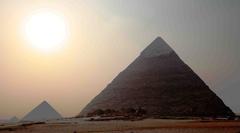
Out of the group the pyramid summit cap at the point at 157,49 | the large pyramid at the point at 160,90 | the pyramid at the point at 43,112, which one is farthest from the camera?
the pyramid at the point at 43,112

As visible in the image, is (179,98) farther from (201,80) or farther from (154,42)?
(154,42)

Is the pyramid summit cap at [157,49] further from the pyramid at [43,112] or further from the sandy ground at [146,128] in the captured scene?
the sandy ground at [146,128]

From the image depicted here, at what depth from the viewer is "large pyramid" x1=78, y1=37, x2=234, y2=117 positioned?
67.4 metres

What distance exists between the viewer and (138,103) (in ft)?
230

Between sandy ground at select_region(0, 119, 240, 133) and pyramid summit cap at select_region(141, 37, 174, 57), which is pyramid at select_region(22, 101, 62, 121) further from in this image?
sandy ground at select_region(0, 119, 240, 133)

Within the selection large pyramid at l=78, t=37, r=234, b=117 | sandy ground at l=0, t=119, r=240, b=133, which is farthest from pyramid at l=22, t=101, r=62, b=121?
sandy ground at l=0, t=119, r=240, b=133

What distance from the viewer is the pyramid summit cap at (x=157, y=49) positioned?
83.2 m

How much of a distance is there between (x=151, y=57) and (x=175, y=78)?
9.88m

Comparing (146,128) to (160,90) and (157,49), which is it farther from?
(157,49)

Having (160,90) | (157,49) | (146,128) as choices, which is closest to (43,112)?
(157,49)

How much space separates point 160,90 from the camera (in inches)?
2862

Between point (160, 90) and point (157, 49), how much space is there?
1408cm

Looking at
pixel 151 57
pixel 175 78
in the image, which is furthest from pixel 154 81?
pixel 151 57

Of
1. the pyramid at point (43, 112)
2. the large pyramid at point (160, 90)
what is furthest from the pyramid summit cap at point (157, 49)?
the pyramid at point (43, 112)
